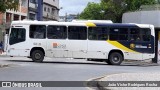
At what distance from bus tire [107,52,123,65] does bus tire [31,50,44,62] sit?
520cm

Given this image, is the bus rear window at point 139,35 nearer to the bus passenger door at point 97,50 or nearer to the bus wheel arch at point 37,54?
the bus passenger door at point 97,50

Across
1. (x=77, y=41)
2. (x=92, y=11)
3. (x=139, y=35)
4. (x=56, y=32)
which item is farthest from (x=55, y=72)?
(x=92, y=11)

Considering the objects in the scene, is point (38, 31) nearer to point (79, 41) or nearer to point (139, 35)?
point (79, 41)

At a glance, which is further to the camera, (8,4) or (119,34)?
(119,34)

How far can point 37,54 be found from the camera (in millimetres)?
33906

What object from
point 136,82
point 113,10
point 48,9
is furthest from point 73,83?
point 48,9

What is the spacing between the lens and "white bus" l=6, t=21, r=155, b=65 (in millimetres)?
33938

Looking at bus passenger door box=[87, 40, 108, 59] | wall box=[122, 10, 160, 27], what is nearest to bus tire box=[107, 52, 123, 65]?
bus passenger door box=[87, 40, 108, 59]

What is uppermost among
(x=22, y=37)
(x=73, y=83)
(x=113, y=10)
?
(x=113, y=10)

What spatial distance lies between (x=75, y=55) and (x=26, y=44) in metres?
3.85

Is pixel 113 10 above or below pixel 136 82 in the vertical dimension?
above

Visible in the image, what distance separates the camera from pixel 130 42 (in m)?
34.5

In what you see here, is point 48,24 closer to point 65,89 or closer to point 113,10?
point 65,89

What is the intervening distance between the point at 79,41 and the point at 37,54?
3.37m
